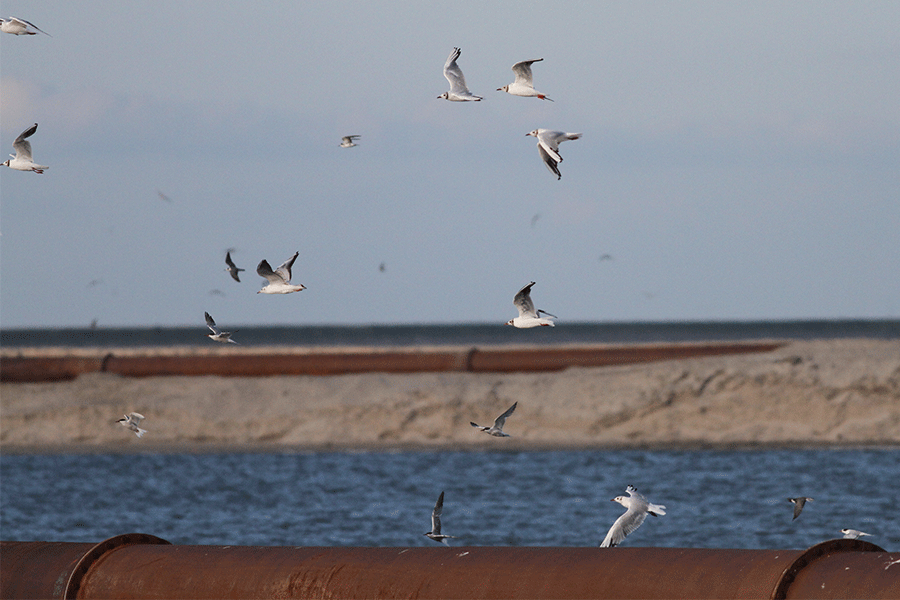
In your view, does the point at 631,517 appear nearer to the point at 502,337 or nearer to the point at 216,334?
the point at 216,334

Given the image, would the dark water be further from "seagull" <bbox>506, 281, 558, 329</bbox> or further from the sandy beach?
"seagull" <bbox>506, 281, 558, 329</bbox>

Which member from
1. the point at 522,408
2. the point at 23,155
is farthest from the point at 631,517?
the point at 522,408

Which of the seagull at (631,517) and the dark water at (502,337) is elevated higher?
the dark water at (502,337)

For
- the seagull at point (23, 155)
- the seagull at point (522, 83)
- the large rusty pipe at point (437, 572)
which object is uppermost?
the seagull at point (522, 83)

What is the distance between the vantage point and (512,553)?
18.6 ft

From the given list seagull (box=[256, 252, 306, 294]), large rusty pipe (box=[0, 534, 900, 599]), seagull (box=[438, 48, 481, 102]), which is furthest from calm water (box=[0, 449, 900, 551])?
large rusty pipe (box=[0, 534, 900, 599])

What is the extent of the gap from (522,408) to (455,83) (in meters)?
18.3

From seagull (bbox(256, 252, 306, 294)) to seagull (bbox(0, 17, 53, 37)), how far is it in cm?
263

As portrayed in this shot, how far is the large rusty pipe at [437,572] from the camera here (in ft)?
16.6

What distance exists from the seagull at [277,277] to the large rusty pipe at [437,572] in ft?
12.5

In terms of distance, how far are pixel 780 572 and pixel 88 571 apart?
3.53 meters

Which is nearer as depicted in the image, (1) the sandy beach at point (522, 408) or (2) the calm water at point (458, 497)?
(2) the calm water at point (458, 497)

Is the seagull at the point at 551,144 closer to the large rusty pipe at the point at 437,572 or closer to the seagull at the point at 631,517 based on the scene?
the seagull at the point at 631,517

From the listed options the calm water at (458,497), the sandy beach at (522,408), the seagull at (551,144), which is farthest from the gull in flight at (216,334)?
the sandy beach at (522,408)
